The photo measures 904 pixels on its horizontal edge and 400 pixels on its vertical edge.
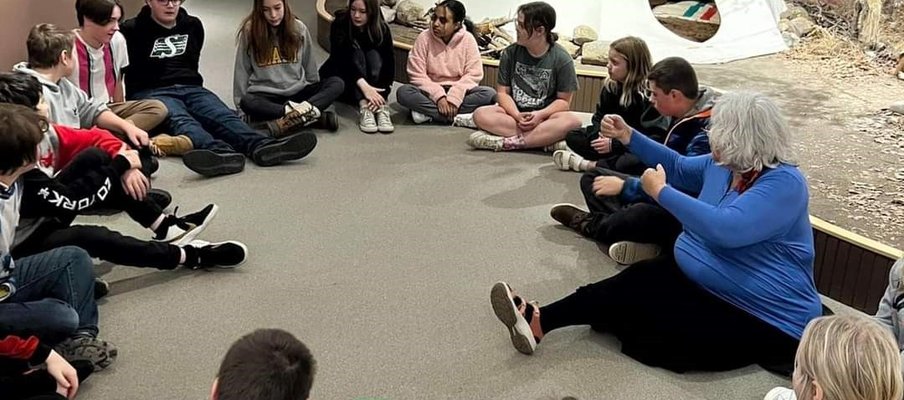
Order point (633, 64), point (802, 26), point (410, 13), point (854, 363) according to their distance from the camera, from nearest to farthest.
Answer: point (854, 363) < point (633, 64) < point (410, 13) < point (802, 26)

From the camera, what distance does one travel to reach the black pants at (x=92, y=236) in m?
2.55

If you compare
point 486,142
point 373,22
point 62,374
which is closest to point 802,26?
point 486,142

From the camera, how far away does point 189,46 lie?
4.13 m

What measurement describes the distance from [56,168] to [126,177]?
31 cm

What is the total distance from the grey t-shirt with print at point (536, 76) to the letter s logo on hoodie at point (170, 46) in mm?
1484

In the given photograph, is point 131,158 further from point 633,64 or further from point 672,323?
point 633,64

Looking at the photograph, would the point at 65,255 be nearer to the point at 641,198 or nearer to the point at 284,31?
the point at 641,198

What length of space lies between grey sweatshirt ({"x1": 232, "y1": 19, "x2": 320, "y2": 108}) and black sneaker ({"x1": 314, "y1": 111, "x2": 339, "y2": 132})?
0.18m

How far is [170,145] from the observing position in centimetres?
386

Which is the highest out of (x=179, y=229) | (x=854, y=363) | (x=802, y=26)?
(x=802, y=26)

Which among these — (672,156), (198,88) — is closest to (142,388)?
(672,156)

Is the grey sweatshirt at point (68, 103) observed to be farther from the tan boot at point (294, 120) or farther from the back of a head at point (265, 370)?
the back of a head at point (265, 370)

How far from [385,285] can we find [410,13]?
346cm

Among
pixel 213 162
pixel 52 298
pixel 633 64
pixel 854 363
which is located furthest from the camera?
pixel 213 162
